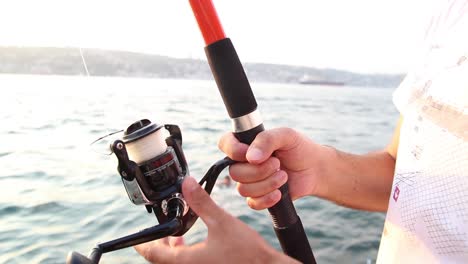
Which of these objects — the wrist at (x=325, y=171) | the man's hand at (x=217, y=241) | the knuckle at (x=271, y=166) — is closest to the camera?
the man's hand at (x=217, y=241)

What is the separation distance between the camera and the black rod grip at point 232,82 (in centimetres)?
93

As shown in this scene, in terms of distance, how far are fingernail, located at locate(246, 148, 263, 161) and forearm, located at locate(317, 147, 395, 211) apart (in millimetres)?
547

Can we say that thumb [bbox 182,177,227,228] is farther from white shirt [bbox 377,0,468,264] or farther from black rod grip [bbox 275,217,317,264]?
white shirt [bbox 377,0,468,264]

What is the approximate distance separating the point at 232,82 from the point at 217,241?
0.39 m

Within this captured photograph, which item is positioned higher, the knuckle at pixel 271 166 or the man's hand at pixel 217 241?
the man's hand at pixel 217 241

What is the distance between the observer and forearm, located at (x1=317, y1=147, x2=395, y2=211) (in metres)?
1.48

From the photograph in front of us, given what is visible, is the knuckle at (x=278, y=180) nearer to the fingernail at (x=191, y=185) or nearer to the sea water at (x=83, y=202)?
the fingernail at (x=191, y=185)

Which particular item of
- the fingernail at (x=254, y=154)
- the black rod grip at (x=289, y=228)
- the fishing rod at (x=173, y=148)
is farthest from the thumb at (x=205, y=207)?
the black rod grip at (x=289, y=228)

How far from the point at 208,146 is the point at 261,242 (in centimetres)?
620

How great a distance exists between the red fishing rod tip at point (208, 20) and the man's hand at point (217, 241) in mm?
342

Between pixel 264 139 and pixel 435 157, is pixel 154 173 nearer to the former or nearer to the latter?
pixel 264 139

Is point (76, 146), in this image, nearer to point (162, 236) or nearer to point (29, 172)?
point (29, 172)

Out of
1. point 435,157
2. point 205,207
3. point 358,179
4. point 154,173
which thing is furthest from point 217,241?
point 358,179

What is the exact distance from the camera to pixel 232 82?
95cm
